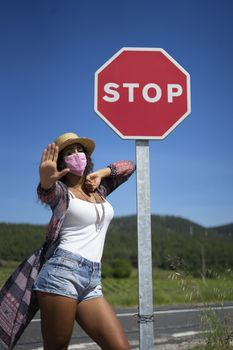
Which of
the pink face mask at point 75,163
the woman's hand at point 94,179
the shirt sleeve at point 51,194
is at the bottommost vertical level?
the shirt sleeve at point 51,194

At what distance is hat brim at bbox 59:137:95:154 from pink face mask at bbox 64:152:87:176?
0.07 m

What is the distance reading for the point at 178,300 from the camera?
742 inches

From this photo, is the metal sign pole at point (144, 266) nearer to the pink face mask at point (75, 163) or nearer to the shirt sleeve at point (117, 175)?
the pink face mask at point (75, 163)

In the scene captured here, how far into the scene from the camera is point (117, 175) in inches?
129

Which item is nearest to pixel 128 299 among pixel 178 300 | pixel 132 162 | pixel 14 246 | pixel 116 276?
Answer: pixel 178 300

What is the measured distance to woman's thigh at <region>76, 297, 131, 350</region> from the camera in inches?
108

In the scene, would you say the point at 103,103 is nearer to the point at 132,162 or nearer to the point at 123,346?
the point at 132,162

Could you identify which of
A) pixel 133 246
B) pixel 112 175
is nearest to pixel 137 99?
pixel 112 175

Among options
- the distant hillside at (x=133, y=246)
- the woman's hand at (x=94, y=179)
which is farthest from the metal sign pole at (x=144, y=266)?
the distant hillside at (x=133, y=246)

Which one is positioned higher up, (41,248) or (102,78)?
(102,78)

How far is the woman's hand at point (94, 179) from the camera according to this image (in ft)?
9.89

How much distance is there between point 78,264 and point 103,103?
886 mm

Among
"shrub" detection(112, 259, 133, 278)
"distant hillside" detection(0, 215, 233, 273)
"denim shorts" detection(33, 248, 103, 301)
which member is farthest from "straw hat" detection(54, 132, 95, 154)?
"shrub" detection(112, 259, 133, 278)

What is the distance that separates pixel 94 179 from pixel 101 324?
843 mm
